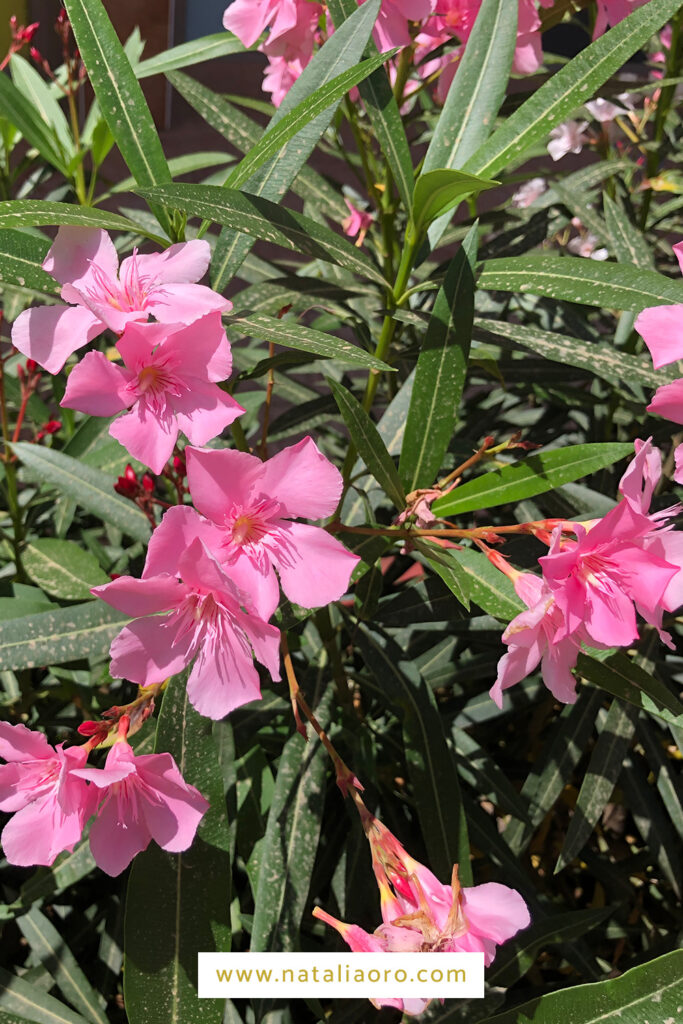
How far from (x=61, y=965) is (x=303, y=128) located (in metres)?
1.02

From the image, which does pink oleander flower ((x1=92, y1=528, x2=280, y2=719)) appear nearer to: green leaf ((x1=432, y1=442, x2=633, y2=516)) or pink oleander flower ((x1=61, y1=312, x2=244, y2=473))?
pink oleander flower ((x1=61, y1=312, x2=244, y2=473))

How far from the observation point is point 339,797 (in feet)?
4.14

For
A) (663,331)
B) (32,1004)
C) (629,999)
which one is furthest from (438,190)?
(32,1004)

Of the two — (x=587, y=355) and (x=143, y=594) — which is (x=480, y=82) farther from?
(x=143, y=594)

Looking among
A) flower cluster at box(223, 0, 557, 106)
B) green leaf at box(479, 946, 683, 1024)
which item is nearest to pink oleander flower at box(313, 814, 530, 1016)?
→ green leaf at box(479, 946, 683, 1024)

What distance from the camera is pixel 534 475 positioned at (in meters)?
0.74

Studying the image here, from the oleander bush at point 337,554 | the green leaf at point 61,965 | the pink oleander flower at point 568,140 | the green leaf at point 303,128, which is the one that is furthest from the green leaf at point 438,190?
the pink oleander flower at point 568,140

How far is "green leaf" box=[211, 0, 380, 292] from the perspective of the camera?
2.58 feet

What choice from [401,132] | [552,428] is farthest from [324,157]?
[401,132]

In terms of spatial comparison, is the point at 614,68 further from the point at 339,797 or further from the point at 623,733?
the point at 339,797

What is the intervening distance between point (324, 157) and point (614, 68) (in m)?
2.92

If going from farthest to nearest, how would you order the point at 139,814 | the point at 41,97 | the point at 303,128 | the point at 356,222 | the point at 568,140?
the point at 568,140, the point at 41,97, the point at 356,222, the point at 303,128, the point at 139,814

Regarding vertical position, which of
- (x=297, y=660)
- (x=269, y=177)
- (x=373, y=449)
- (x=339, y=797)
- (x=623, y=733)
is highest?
(x=269, y=177)

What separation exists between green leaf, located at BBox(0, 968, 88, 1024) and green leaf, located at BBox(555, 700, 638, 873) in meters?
0.60
